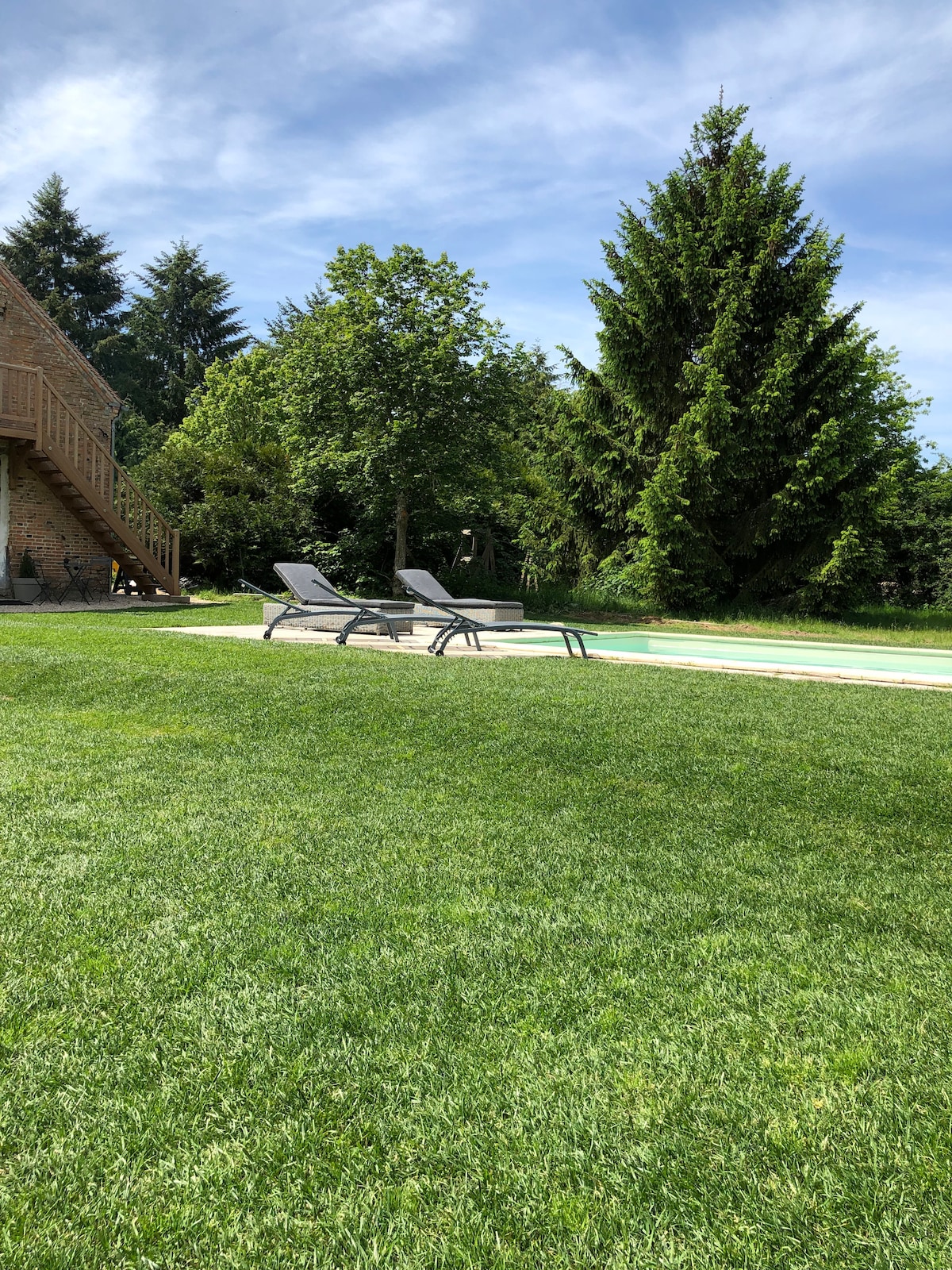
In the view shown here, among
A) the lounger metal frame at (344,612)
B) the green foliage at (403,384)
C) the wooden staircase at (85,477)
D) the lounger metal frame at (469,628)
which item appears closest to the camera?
A: the lounger metal frame at (469,628)

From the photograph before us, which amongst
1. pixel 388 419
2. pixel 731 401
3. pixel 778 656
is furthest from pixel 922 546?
pixel 388 419

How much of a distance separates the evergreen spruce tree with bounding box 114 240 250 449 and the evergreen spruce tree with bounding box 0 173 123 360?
153 centimetres

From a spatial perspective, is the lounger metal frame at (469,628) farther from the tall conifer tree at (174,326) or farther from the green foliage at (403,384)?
the tall conifer tree at (174,326)

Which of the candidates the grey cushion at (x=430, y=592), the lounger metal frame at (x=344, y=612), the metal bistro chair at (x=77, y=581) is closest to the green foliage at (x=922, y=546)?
the grey cushion at (x=430, y=592)

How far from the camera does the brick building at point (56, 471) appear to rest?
1490 cm

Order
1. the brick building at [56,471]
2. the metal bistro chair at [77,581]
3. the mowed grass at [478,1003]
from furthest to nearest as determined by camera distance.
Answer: the metal bistro chair at [77,581] → the brick building at [56,471] → the mowed grass at [478,1003]

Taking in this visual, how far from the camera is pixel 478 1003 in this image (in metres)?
2.13

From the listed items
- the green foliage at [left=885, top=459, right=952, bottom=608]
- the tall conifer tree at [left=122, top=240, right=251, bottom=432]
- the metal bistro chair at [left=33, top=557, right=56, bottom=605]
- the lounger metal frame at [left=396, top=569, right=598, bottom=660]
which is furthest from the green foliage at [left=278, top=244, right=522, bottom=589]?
the tall conifer tree at [left=122, top=240, right=251, bottom=432]

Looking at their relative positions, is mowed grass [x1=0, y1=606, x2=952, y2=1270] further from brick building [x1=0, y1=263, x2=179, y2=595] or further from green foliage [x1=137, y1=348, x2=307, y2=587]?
green foliage [x1=137, y1=348, x2=307, y2=587]

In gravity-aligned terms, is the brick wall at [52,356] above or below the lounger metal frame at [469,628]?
above

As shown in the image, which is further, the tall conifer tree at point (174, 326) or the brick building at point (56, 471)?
the tall conifer tree at point (174, 326)

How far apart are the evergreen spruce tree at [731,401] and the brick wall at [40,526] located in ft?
35.2

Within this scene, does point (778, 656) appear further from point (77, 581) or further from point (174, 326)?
point (174, 326)

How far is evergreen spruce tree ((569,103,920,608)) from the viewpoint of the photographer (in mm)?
16594
